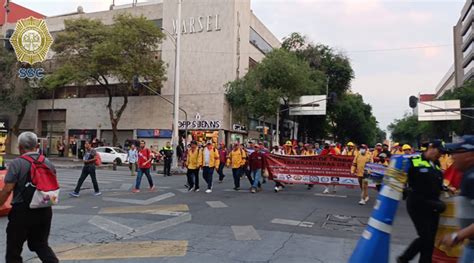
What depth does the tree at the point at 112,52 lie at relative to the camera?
35250 millimetres

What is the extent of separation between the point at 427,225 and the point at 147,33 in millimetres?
34053

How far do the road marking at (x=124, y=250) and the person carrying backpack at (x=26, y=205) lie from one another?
1636 mm

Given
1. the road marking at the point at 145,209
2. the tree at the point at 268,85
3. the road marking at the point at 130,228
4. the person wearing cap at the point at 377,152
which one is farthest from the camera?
the tree at the point at 268,85

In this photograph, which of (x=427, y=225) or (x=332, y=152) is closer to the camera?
(x=427, y=225)

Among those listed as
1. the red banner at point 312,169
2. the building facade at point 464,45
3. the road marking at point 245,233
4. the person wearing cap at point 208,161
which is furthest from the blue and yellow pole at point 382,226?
the building facade at point 464,45

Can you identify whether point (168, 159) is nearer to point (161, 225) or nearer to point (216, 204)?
point (216, 204)

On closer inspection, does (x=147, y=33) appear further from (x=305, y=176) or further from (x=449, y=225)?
(x=449, y=225)

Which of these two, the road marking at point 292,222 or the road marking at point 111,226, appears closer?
the road marking at point 111,226

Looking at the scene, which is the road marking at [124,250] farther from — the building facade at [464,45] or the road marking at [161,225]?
the building facade at [464,45]

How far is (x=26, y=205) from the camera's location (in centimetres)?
440

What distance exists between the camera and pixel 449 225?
4.78 meters

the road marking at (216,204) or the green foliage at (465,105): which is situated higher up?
the green foliage at (465,105)

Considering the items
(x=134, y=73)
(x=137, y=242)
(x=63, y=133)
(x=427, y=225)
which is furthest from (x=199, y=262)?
(x=63, y=133)

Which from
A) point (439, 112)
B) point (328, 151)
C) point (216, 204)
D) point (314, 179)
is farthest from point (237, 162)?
point (439, 112)
